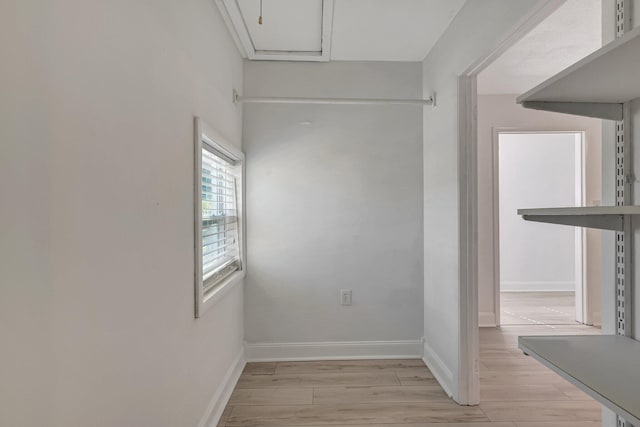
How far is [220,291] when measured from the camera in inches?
76.2

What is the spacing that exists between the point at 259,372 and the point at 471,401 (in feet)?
4.80

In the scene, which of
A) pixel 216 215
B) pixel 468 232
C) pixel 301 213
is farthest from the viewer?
pixel 301 213

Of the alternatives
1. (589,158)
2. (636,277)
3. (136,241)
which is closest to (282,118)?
(136,241)

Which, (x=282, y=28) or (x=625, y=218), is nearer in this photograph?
(x=625, y=218)

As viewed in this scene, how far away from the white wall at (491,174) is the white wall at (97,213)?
9.78 ft

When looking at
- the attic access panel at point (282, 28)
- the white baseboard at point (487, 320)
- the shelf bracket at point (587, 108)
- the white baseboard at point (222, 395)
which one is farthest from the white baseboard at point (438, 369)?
the attic access panel at point (282, 28)

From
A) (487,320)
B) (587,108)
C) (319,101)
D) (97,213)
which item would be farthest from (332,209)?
(487,320)

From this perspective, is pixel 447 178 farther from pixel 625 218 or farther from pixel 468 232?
pixel 625 218

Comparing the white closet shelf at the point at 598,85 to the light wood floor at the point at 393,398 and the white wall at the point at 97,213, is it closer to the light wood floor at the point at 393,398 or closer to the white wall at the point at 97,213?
the white wall at the point at 97,213

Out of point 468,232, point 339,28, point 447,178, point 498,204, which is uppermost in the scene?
point 339,28

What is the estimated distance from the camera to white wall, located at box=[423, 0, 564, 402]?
187 centimetres

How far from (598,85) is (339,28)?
66.8 inches

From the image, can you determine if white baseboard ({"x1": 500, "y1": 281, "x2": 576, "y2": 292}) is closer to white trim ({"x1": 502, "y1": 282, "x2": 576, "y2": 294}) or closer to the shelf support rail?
white trim ({"x1": 502, "y1": 282, "x2": 576, "y2": 294})

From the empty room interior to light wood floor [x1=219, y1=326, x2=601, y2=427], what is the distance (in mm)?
19
